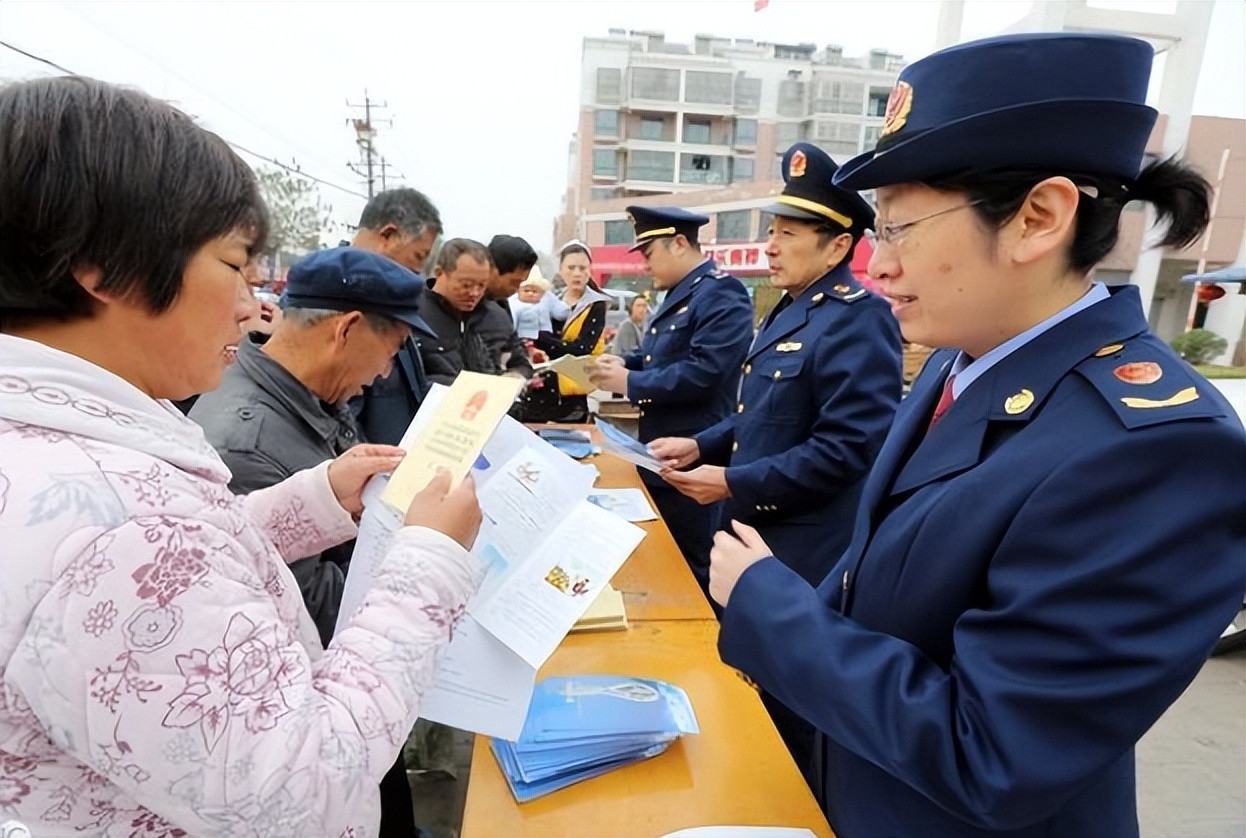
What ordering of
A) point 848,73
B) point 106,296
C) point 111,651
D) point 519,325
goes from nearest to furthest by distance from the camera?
1. point 111,651
2. point 106,296
3. point 519,325
4. point 848,73

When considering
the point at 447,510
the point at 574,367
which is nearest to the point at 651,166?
the point at 574,367

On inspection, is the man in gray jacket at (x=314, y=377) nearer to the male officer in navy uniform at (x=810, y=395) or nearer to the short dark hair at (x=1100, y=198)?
the male officer in navy uniform at (x=810, y=395)

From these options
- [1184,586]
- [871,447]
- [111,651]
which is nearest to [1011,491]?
[1184,586]

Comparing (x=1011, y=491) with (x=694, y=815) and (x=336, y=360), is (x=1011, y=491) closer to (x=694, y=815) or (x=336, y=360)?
(x=694, y=815)

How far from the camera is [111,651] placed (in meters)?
0.53

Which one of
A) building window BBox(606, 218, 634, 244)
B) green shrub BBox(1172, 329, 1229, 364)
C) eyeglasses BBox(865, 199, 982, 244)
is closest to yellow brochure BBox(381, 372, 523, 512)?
eyeglasses BBox(865, 199, 982, 244)

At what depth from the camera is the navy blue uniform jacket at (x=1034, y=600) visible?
2.16ft

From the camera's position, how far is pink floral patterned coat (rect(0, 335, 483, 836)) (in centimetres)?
53

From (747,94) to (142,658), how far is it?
43.2m

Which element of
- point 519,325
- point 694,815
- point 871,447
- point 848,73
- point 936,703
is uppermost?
point 848,73

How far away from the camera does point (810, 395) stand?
2.05 meters

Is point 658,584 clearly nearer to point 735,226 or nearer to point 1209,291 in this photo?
point 1209,291

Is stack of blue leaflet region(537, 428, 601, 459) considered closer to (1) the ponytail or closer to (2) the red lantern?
(1) the ponytail

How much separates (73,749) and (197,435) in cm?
32
